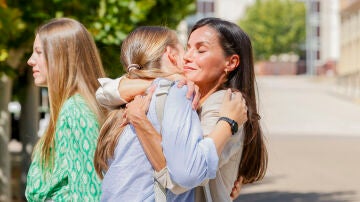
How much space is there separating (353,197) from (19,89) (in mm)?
Answer: 5920

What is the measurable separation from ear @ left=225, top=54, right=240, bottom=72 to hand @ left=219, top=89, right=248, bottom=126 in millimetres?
90

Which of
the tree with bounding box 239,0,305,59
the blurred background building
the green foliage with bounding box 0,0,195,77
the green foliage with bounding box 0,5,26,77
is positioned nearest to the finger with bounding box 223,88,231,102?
the green foliage with bounding box 0,5,26,77

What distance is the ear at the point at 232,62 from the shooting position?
3379mm

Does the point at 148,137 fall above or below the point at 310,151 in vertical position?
above

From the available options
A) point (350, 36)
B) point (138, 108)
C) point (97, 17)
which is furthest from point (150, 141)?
point (350, 36)

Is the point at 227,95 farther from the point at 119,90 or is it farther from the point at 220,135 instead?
the point at 119,90

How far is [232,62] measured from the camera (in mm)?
Answer: 3389

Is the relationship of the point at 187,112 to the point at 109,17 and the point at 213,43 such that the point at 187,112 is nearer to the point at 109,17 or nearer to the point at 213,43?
the point at 213,43

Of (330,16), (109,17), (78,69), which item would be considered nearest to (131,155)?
(78,69)

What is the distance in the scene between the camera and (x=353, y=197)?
1423cm

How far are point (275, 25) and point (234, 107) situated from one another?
108 meters

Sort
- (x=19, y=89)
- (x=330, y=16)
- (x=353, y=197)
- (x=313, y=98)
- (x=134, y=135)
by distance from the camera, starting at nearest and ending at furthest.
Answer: (x=134, y=135) < (x=353, y=197) < (x=19, y=89) < (x=313, y=98) < (x=330, y=16)

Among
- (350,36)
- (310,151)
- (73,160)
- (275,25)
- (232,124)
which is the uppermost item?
(232,124)

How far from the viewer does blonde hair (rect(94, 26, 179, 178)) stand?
3424 mm
